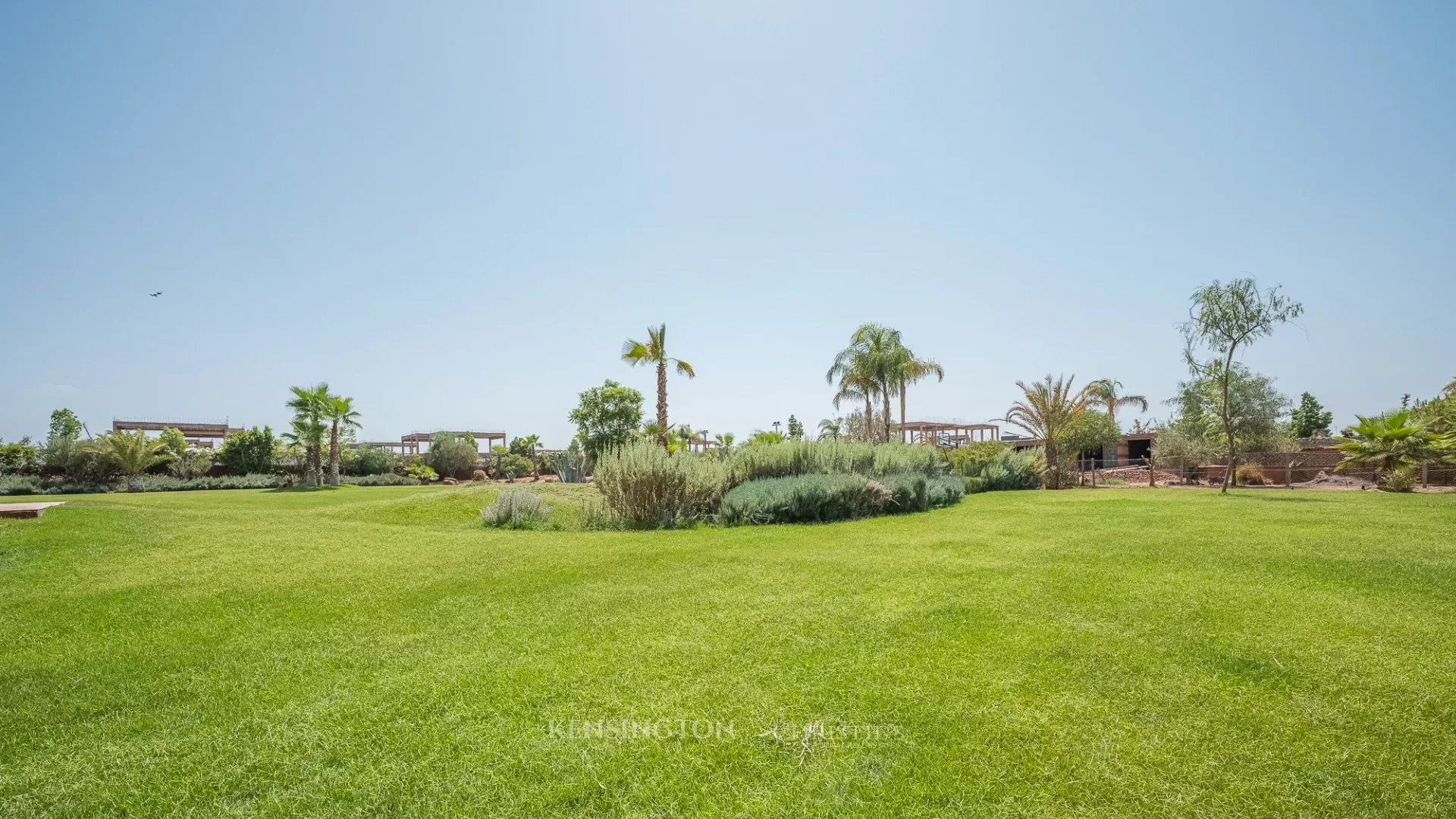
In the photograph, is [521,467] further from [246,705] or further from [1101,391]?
[246,705]

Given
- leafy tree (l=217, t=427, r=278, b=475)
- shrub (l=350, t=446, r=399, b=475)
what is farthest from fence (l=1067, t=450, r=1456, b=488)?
leafy tree (l=217, t=427, r=278, b=475)

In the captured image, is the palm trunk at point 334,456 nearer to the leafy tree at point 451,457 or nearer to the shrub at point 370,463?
the shrub at point 370,463

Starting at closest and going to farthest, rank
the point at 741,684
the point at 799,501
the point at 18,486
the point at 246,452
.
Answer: the point at 741,684
the point at 799,501
the point at 18,486
the point at 246,452

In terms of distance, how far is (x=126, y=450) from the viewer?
29.0m

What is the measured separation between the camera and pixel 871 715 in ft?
10.2

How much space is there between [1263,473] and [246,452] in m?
49.2

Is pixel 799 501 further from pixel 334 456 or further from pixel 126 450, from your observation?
pixel 126 450

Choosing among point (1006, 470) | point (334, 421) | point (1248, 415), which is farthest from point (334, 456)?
point (1248, 415)

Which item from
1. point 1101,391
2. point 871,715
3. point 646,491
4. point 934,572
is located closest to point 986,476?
point 1101,391

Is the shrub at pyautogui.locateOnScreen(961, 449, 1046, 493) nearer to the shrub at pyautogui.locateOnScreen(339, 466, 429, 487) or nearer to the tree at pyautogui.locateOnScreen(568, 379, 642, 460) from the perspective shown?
the tree at pyautogui.locateOnScreen(568, 379, 642, 460)

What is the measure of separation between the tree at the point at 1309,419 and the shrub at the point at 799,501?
4867 centimetres

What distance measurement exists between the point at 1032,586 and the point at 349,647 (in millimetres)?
5560

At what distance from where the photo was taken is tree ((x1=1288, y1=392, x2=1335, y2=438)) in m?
44.4

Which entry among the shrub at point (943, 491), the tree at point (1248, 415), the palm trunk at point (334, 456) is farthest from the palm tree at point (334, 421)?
the tree at point (1248, 415)
